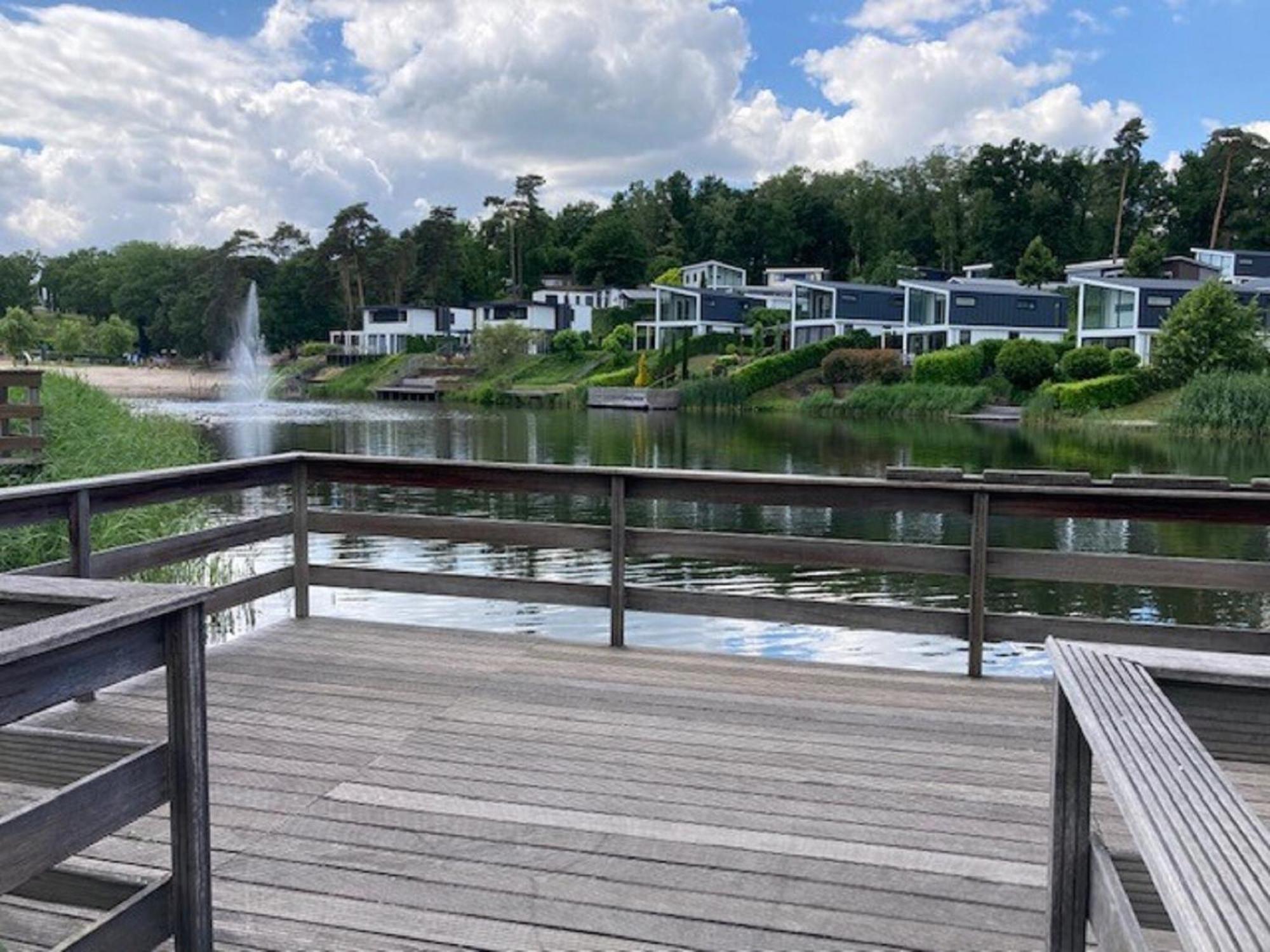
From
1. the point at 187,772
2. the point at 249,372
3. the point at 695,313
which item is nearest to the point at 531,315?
the point at 695,313

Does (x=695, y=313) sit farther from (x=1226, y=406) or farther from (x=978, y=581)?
(x=978, y=581)

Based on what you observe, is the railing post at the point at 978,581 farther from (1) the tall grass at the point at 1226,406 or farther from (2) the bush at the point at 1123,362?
(2) the bush at the point at 1123,362

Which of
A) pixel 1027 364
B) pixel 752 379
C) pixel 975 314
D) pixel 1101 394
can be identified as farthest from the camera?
pixel 975 314

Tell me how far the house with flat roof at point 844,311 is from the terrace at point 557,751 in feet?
156

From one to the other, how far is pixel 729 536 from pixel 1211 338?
34670 mm

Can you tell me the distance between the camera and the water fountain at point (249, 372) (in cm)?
3588

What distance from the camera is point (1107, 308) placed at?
44750mm

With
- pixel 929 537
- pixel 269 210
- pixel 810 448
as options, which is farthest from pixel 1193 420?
pixel 269 210

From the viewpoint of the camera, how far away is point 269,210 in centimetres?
7550

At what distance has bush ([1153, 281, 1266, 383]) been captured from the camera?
3438cm

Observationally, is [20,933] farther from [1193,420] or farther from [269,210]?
[269,210]

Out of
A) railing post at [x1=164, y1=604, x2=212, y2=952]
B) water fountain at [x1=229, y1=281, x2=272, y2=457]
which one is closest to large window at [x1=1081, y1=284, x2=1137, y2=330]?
water fountain at [x1=229, y1=281, x2=272, y2=457]

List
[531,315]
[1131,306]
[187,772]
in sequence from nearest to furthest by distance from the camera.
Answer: [187,772] < [1131,306] < [531,315]

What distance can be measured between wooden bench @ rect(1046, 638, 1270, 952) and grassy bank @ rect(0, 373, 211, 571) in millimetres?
5260
